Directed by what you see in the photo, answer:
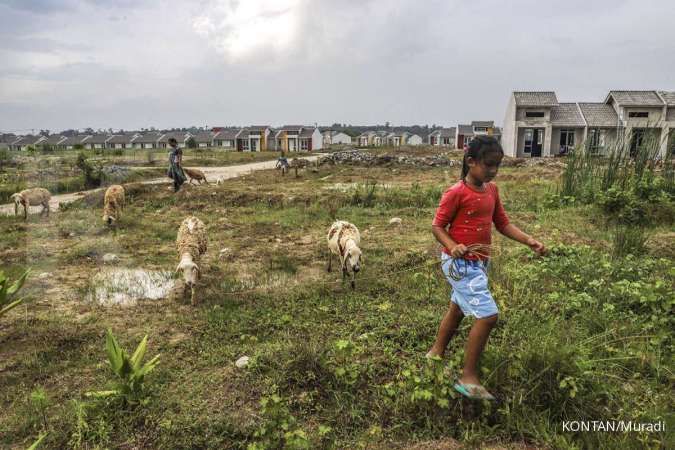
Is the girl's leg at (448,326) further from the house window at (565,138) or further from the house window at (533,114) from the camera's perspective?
the house window at (533,114)

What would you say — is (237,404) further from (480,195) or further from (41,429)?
(480,195)

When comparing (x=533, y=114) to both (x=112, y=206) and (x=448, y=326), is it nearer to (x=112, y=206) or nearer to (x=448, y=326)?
(x=112, y=206)

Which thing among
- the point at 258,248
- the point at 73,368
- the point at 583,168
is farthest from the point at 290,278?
the point at 583,168

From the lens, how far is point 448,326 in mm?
3469

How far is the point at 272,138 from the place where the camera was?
7188cm

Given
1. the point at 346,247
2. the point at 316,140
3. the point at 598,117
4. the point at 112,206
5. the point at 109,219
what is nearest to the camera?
the point at 346,247

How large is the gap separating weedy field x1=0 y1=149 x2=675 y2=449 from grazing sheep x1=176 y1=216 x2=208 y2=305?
0.35m

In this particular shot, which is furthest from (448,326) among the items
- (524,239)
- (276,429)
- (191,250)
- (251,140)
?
(251,140)

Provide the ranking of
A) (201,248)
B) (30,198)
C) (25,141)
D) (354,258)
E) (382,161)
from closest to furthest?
(354,258)
(201,248)
(30,198)
(382,161)
(25,141)

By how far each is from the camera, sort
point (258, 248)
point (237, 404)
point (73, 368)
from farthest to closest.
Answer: point (258, 248) → point (73, 368) → point (237, 404)

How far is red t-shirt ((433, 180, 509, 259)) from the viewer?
10.6 feet

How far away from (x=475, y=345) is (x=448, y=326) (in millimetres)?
432

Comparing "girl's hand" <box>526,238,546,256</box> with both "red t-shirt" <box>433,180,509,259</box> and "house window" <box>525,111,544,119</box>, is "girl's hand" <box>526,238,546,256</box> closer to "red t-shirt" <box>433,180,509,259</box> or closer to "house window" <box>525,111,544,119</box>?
"red t-shirt" <box>433,180,509,259</box>

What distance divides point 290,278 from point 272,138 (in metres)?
67.9
